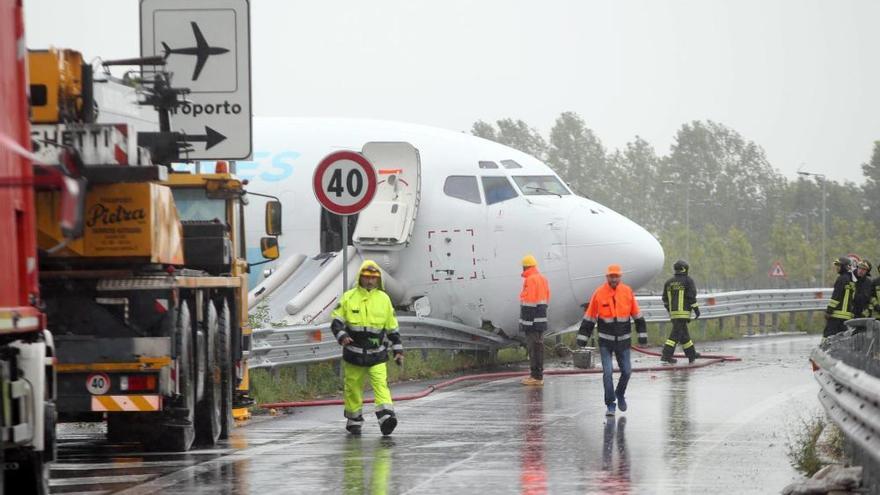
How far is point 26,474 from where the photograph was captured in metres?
9.30

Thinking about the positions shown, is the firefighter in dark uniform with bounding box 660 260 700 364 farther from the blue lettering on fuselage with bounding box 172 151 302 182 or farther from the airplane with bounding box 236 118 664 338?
the blue lettering on fuselage with bounding box 172 151 302 182

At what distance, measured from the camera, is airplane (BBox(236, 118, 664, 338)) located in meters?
24.7

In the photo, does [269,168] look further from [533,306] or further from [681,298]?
[681,298]

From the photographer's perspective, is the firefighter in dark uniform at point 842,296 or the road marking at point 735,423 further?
the firefighter in dark uniform at point 842,296

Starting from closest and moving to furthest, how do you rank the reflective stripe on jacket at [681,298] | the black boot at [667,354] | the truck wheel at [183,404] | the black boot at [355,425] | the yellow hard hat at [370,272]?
the truck wheel at [183,404], the black boot at [355,425], the yellow hard hat at [370,272], the black boot at [667,354], the reflective stripe on jacket at [681,298]

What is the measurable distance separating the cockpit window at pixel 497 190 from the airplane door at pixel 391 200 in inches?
40.8

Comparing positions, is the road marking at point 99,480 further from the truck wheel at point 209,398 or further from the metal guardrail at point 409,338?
the metal guardrail at point 409,338

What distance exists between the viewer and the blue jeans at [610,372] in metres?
17.4

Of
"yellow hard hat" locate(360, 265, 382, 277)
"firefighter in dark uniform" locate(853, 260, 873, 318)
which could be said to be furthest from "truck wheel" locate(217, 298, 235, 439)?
"firefighter in dark uniform" locate(853, 260, 873, 318)

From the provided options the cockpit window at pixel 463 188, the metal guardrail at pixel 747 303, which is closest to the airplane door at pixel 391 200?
the cockpit window at pixel 463 188

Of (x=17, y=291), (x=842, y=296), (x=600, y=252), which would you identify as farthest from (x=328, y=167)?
(x=17, y=291)

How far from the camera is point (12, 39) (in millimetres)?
8547

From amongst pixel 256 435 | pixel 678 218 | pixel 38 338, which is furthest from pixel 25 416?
pixel 678 218

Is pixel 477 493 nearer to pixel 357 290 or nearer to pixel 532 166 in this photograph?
pixel 357 290
